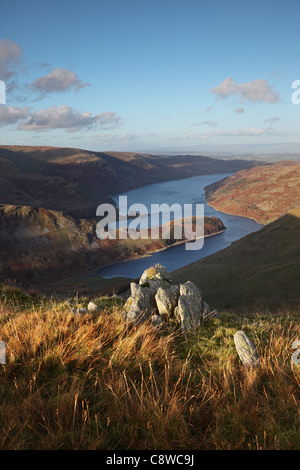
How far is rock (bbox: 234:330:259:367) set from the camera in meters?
5.05

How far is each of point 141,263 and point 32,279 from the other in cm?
4853

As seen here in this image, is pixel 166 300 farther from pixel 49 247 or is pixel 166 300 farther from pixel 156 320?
pixel 49 247

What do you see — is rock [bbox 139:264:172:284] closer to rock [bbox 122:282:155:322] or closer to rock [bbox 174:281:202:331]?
rock [bbox 122:282:155:322]

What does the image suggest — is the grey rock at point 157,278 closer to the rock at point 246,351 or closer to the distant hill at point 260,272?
the rock at point 246,351

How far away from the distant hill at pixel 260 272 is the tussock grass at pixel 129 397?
29840 millimetres

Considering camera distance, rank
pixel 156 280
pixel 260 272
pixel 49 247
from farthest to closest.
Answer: pixel 49 247
pixel 260 272
pixel 156 280

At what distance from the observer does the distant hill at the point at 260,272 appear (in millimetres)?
39844

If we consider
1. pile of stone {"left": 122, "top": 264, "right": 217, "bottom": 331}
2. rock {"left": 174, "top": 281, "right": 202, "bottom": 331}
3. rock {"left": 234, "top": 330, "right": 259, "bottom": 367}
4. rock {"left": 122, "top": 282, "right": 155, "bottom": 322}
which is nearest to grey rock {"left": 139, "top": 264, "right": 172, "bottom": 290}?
pile of stone {"left": 122, "top": 264, "right": 217, "bottom": 331}

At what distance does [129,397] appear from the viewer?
149 inches

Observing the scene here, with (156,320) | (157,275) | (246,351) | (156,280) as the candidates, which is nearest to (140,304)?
(156,320)

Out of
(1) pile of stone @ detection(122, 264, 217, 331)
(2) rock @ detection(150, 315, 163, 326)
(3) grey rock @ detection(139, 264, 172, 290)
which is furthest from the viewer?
(3) grey rock @ detection(139, 264, 172, 290)

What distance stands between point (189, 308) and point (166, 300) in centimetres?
78

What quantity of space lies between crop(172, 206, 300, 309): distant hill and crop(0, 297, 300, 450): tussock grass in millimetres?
29840

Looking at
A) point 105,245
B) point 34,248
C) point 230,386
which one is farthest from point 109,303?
point 105,245
